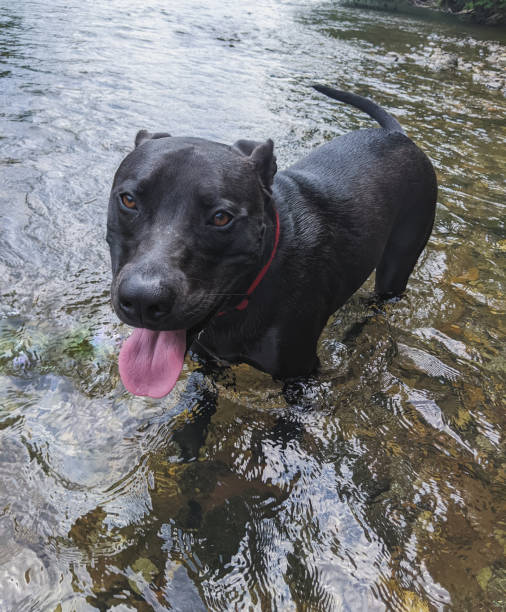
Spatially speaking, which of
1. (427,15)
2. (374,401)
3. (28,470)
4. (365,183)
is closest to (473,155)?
(365,183)

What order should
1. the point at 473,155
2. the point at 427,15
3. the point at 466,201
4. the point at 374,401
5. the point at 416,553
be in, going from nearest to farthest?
the point at 416,553, the point at 374,401, the point at 466,201, the point at 473,155, the point at 427,15

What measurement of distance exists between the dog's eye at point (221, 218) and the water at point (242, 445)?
53.2 inches

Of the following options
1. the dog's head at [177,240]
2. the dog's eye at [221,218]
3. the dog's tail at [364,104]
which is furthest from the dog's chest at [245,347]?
the dog's tail at [364,104]

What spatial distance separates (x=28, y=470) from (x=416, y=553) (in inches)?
79.4

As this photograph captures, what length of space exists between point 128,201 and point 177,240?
0.34 meters

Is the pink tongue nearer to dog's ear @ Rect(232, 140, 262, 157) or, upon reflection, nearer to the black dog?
the black dog

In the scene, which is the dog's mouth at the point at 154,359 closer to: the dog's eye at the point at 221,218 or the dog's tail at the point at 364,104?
the dog's eye at the point at 221,218

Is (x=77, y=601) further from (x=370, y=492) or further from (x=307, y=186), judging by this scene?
(x=307, y=186)

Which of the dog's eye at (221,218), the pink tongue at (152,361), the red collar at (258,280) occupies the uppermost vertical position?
the dog's eye at (221,218)

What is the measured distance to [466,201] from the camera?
600cm

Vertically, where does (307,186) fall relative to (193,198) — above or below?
below

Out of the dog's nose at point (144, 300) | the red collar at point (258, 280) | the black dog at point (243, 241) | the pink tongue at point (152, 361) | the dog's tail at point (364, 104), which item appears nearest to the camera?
the dog's nose at point (144, 300)

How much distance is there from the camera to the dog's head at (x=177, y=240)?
1.95 meters

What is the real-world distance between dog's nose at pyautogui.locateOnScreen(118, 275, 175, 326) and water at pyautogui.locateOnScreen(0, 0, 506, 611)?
1.14 meters
